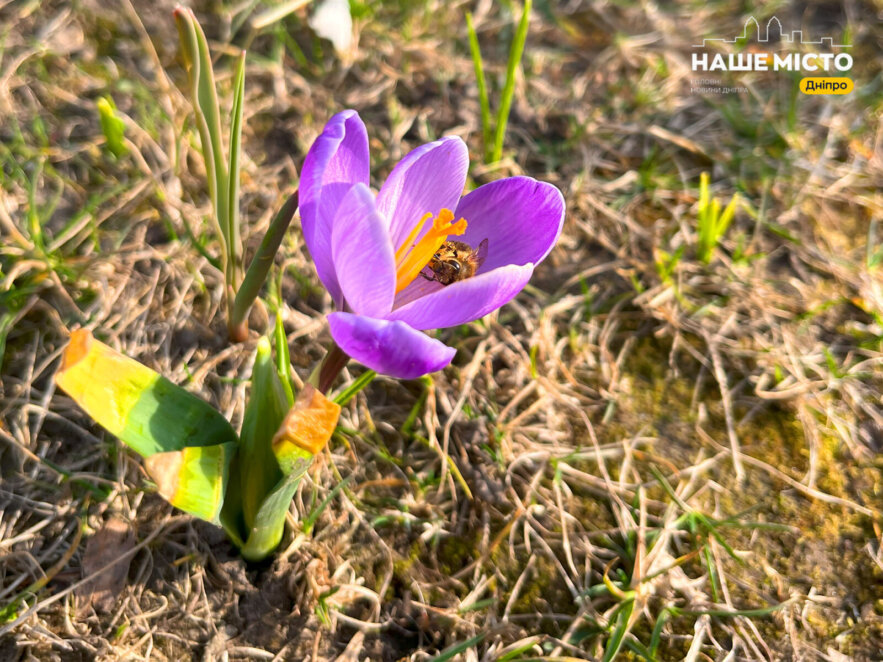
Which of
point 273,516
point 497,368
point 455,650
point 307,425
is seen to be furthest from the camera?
point 497,368

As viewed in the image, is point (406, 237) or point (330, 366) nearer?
point (330, 366)

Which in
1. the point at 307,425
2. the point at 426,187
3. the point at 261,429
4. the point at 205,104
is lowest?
the point at 261,429

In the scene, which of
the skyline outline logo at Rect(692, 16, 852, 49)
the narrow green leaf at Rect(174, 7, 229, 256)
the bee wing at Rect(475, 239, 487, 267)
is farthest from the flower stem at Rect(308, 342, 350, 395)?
the skyline outline logo at Rect(692, 16, 852, 49)

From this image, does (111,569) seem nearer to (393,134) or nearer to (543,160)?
(393,134)

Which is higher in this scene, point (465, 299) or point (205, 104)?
Result: point (205, 104)

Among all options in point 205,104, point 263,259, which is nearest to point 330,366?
point 263,259

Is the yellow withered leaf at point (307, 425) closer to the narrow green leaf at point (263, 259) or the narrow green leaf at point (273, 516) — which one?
the narrow green leaf at point (273, 516)

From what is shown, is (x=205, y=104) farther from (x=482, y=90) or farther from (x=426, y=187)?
(x=482, y=90)
